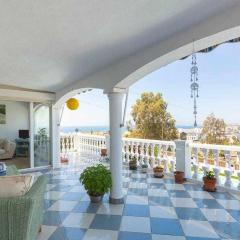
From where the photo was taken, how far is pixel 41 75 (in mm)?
5148

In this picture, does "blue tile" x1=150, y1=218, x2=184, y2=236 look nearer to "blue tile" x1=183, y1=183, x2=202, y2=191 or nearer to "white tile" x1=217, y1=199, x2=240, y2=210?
"white tile" x1=217, y1=199, x2=240, y2=210

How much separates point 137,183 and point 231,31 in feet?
11.9

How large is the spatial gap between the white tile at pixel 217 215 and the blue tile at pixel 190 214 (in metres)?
0.07

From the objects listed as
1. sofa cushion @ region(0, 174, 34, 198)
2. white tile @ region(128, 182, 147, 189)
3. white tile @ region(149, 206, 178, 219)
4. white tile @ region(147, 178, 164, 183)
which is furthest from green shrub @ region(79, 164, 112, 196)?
sofa cushion @ region(0, 174, 34, 198)

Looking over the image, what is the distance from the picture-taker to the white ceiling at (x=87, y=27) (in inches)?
93.9

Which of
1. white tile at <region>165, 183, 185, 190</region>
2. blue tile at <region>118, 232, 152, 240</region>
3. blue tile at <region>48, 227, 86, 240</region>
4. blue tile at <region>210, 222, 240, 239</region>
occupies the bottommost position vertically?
blue tile at <region>118, 232, 152, 240</region>

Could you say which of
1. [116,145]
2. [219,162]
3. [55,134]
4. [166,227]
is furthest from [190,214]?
[55,134]

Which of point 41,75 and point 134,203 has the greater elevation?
point 41,75

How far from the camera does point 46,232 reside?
308 centimetres

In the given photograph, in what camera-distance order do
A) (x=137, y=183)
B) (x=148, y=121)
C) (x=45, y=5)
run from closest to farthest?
1. (x=45, y=5)
2. (x=137, y=183)
3. (x=148, y=121)

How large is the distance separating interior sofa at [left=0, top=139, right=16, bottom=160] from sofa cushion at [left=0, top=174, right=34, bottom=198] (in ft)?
24.3

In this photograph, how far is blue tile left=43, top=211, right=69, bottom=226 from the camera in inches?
132

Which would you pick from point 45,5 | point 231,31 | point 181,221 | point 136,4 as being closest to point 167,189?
point 181,221

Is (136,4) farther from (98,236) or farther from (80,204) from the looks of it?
(80,204)
